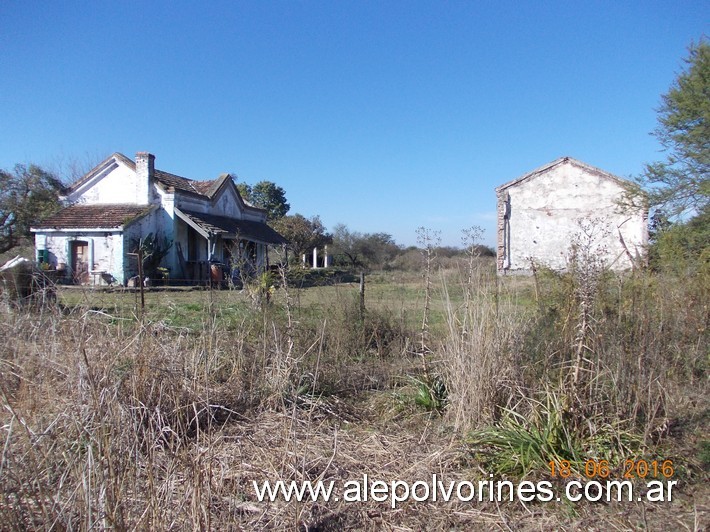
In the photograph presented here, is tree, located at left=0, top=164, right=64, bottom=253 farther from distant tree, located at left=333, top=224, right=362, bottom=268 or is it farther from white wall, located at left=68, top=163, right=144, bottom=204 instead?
distant tree, located at left=333, top=224, right=362, bottom=268

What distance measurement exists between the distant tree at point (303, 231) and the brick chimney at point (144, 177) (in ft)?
45.9

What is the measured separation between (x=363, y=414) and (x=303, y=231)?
33554 millimetres

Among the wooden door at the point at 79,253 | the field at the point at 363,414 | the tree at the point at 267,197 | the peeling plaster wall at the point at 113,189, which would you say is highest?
the tree at the point at 267,197

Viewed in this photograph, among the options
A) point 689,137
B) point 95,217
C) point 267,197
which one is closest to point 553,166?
point 689,137

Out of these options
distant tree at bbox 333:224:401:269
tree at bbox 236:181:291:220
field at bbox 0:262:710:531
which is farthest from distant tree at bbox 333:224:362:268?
field at bbox 0:262:710:531

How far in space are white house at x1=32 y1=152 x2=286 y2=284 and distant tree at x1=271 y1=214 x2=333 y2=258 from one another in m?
10.9

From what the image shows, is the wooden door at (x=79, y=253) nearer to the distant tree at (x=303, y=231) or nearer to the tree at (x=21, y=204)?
the tree at (x=21, y=204)

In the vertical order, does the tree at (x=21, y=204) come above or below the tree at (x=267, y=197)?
below

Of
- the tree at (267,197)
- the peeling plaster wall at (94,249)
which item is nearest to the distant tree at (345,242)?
the tree at (267,197)

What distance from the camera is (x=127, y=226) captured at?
21.6 metres

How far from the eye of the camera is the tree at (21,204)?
84.2 ft

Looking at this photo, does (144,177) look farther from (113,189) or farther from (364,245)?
(364,245)

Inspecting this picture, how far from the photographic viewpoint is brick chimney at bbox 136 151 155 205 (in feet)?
76.5

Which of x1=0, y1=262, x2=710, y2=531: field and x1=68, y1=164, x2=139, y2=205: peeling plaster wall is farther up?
x1=68, y1=164, x2=139, y2=205: peeling plaster wall
